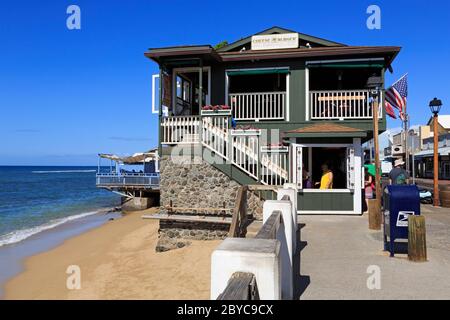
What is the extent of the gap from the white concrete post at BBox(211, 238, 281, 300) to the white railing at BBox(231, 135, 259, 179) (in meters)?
9.24

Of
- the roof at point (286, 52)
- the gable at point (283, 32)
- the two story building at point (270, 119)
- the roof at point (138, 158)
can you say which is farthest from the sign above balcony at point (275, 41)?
the roof at point (138, 158)

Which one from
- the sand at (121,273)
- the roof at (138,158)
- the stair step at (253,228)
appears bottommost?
the sand at (121,273)

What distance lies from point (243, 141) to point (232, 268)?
32.0 feet

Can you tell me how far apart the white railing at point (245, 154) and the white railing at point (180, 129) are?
4.68 ft

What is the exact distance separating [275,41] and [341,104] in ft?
13.2

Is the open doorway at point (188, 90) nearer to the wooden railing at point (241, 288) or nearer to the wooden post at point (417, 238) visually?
the wooden post at point (417, 238)

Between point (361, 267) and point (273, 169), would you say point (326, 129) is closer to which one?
point (273, 169)

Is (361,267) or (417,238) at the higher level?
(417,238)

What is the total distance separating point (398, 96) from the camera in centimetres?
1602

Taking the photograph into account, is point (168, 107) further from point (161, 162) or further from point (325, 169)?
point (325, 169)

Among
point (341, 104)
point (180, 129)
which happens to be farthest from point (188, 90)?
point (341, 104)

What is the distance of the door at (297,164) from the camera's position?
11969 millimetres

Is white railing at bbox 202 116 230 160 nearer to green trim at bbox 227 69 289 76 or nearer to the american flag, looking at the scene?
green trim at bbox 227 69 289 76

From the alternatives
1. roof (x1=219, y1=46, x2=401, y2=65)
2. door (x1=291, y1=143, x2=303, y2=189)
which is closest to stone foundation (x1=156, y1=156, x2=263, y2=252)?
door (x1=291, y1=143, x2=303, y2=189)
